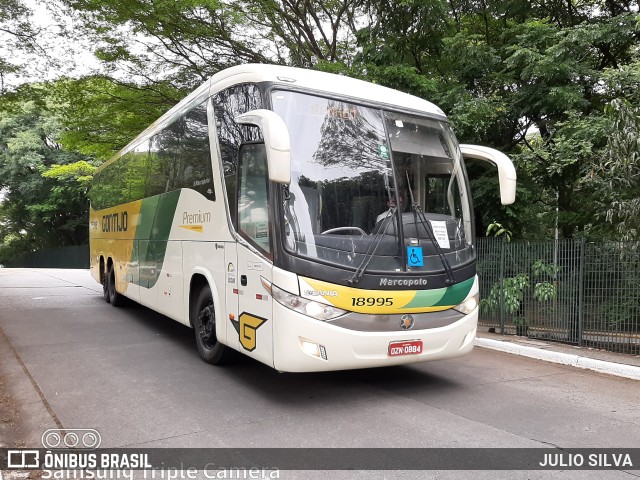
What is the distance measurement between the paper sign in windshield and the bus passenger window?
1.92 meters

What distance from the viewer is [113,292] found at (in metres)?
13.0

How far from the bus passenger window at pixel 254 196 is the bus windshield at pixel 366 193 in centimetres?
33

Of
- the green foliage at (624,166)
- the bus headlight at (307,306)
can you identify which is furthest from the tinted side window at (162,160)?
the green foliage at (624,166)

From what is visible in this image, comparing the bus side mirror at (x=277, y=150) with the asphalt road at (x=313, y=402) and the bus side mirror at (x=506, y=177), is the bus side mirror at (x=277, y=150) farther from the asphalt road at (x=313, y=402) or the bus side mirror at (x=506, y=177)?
the bus side mirror at (x=506, y=177)

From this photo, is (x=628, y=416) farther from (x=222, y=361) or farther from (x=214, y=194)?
(x=214, y=194)

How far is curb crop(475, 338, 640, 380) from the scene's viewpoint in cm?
695

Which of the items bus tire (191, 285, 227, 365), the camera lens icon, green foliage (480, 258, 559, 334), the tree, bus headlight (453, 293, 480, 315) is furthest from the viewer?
the tree

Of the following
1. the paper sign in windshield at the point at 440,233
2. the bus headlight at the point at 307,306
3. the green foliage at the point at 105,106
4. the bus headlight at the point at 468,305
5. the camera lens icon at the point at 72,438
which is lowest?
the camera lens icon at the point at 72,438

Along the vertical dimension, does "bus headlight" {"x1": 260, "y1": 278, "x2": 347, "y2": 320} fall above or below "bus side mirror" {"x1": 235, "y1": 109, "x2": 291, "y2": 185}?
below

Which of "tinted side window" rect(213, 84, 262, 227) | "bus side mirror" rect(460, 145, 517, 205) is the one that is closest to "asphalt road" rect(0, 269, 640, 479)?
"tinted side window" rect(213, 84, 262, 227)

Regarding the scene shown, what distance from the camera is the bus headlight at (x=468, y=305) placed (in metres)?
6.04

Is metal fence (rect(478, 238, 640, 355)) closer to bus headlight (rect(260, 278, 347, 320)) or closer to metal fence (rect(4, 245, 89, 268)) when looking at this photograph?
bus headlight (rect(260, 278, 347, 320))

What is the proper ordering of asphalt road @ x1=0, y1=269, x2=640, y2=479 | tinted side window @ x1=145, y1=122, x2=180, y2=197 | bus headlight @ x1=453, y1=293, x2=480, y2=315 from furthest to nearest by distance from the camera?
tinted side window @ x1=145, y1=122, x2=180, y2=197, bus headlight @ x1=453, y1=293, x2=480, y2=315, asphalt road @ x1=0, y1=269, x2=640, y2=479

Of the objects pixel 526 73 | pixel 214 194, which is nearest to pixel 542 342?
pixel 526 73
